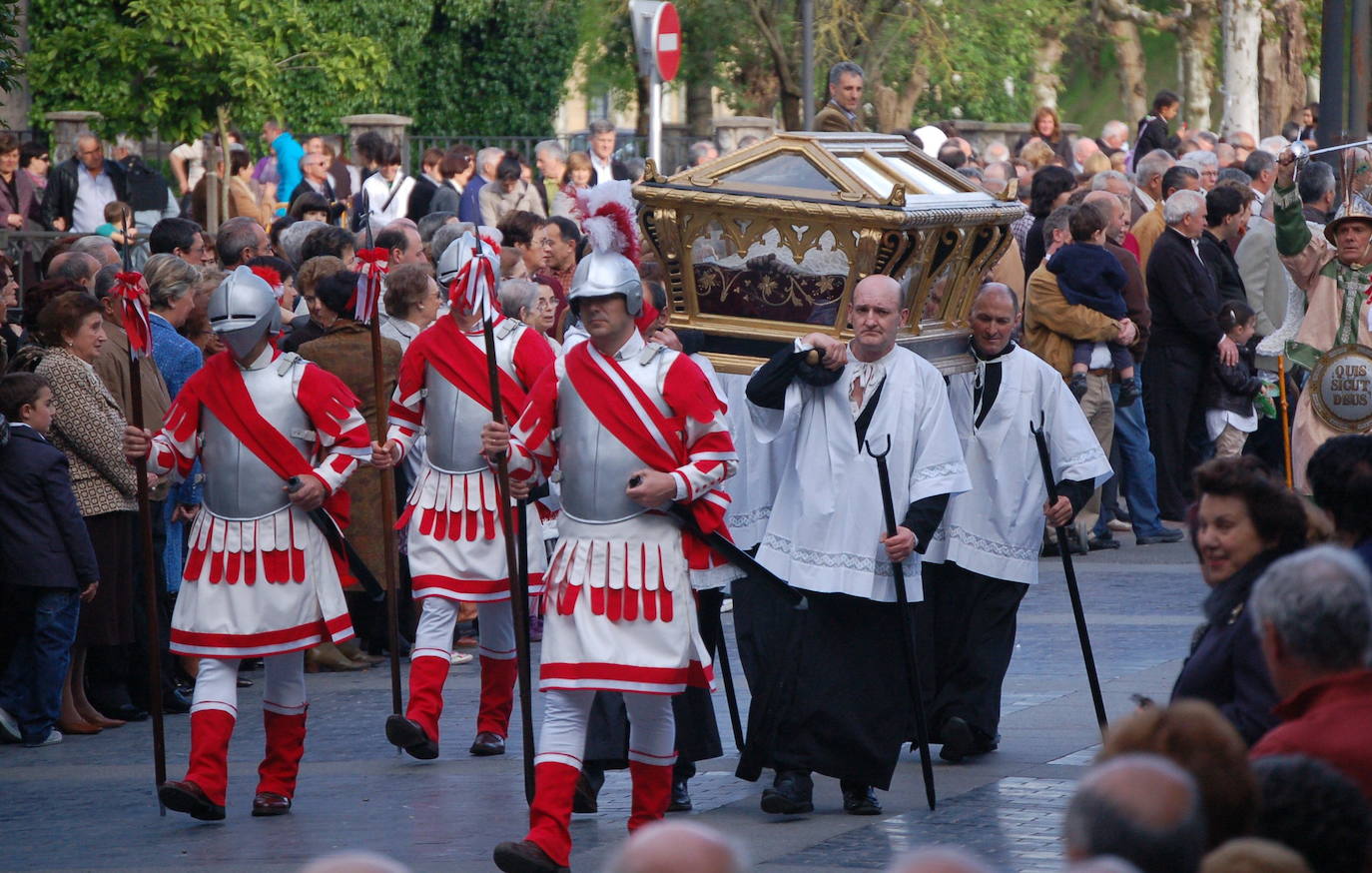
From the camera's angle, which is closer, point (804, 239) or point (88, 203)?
point (804, 239)

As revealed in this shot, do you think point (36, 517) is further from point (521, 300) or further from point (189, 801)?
point (521, 300)

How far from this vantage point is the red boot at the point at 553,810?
634 centimetres

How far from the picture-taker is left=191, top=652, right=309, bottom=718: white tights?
7391 millimetres

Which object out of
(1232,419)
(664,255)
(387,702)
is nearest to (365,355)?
(387,702)

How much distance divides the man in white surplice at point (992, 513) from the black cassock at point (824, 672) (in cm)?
63

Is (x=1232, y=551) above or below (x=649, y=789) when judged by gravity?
above

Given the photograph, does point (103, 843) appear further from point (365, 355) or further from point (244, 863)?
point (365, 355)

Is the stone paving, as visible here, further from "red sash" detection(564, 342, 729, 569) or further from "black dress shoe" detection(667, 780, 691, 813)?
"red sash" detection(564, 342, 729, 569)

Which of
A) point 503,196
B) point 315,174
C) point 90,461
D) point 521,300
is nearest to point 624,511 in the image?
point 90,461

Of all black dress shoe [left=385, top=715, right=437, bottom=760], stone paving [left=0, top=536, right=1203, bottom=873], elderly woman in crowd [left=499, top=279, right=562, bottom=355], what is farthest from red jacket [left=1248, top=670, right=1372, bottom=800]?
elderly woman in crowd [left=499, top=279, right=562, bottom=355]

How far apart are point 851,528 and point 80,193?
32.1 ft

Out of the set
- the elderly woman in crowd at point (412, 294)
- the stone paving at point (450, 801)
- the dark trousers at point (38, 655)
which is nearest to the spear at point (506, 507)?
the stone paving at point (450, 801)

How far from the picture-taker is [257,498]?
7.52m

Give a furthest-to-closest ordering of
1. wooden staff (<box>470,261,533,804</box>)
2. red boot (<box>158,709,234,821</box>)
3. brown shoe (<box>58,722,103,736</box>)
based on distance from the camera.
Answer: brown shoe (<box>58,722,103,736</box>) < red boot (<box>158,709,234,821</box>) < wooden staff (<box>470,261,533,804</box>)
